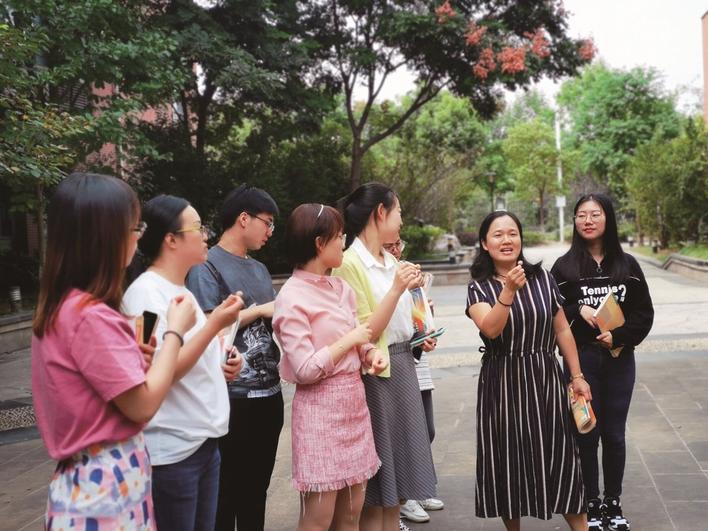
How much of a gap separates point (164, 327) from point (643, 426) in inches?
181

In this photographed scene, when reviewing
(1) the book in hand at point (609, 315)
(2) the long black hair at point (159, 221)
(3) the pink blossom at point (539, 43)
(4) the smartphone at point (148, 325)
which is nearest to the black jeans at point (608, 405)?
(1) the book in hand at point (609, 315)

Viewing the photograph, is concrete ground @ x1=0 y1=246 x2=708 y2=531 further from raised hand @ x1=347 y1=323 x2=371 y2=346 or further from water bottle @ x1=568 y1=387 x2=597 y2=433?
raised hand @ x1=347 y1=323 x2=371 y2=346

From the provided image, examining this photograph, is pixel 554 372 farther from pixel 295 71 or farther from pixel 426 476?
pixel 295 71

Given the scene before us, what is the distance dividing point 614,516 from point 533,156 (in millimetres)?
48784

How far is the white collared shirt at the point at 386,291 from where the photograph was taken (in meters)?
3.36

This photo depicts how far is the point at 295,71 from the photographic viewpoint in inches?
596

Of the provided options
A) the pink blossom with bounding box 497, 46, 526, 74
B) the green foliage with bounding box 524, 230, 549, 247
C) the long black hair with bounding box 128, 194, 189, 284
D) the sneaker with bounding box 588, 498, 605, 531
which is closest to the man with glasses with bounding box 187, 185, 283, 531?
the long black hair with bounding box 128, 194, 189, 284

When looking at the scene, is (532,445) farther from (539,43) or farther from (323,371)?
(539,43)

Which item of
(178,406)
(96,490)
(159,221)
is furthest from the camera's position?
(159,221)

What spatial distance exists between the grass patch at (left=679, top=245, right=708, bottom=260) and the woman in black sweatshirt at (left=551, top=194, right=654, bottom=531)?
18113mm

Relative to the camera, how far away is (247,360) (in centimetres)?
312

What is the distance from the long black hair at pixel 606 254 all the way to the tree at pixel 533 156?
157 ft

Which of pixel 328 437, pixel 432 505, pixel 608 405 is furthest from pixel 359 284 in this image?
pixel 432 505

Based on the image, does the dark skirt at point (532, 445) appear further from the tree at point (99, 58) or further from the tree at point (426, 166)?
the tree at point (426, 166)
